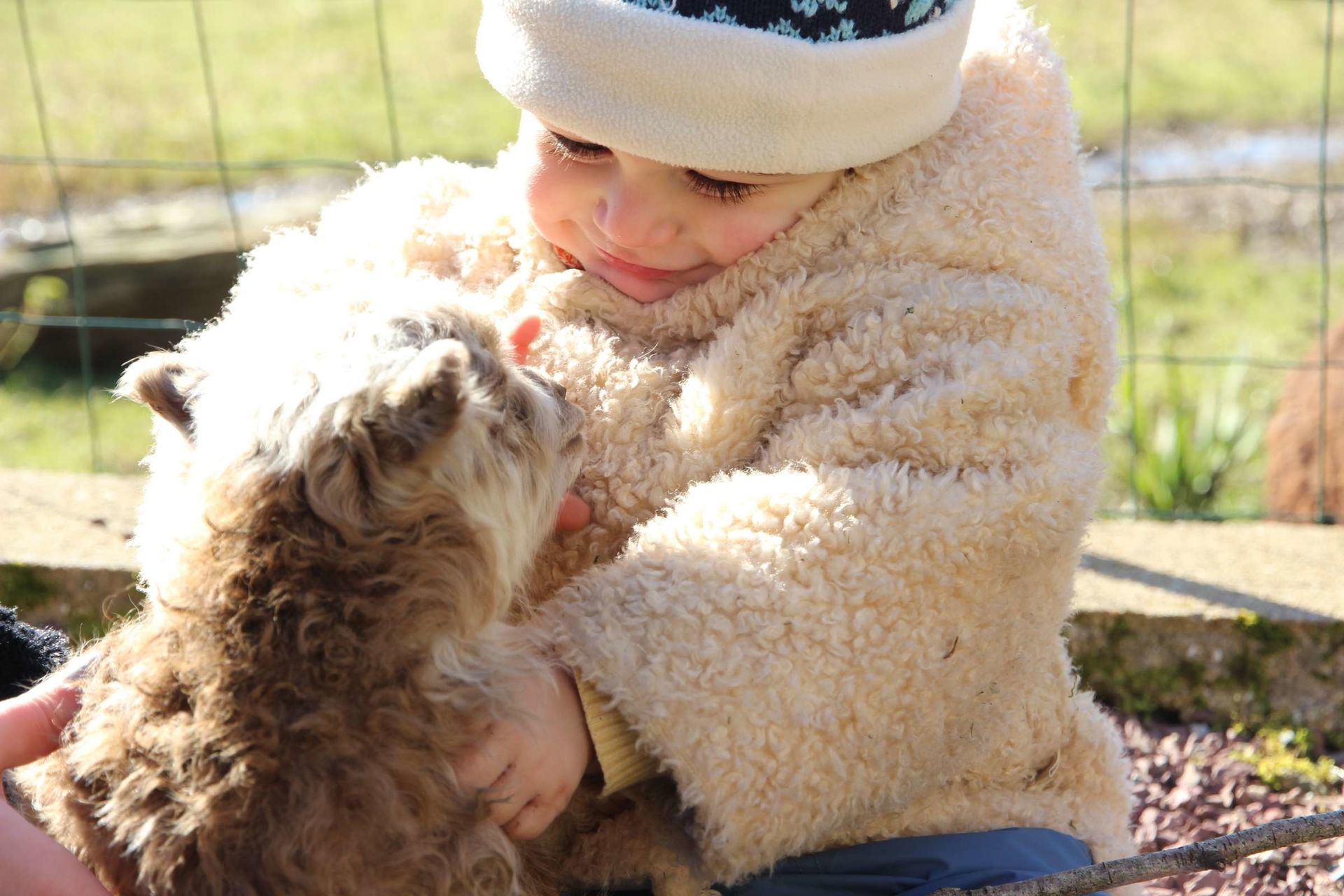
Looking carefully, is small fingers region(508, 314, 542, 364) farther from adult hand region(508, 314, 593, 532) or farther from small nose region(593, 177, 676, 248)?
small nose region(593, 177, 676, 248)

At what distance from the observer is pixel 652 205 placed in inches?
96.9

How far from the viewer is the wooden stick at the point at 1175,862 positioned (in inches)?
81.3

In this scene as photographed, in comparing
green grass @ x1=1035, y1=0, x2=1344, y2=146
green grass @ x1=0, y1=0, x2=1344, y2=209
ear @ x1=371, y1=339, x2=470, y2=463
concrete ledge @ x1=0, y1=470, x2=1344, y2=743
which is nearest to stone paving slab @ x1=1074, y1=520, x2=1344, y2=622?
concrete ledge @ x1=0, y1=470, x2=1344, y2=743

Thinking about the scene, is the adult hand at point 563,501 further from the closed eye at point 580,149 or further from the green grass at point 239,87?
the green grass at point 239,87

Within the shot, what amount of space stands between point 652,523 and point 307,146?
26.0 ft

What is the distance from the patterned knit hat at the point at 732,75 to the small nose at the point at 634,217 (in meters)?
0.10

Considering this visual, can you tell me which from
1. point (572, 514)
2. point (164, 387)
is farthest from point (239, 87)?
point (164, 387)

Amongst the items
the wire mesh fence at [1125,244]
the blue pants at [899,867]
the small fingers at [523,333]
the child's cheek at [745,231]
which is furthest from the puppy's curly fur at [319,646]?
the wire mesh fence at [1125,244]

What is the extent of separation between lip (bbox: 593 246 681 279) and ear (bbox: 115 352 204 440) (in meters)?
0.79

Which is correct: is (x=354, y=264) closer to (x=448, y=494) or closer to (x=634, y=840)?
(x=448, y=494)

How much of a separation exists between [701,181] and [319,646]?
3.50 feet

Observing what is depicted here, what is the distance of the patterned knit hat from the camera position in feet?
7.55

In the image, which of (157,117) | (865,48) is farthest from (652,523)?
(157,117)

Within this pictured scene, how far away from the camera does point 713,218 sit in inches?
98.3
